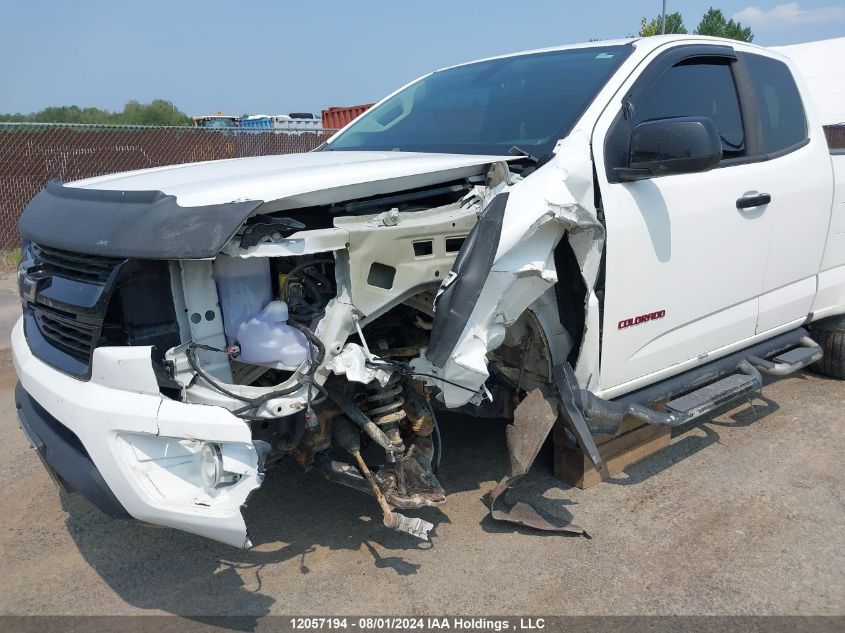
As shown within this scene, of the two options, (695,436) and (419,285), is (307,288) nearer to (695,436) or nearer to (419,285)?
(419,285)

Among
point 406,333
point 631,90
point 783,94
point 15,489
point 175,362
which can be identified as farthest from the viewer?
point 783,94

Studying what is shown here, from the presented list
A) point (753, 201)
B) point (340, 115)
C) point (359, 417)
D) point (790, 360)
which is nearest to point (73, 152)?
point (340, 115)

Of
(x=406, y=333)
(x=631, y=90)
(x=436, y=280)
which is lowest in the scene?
(x=406, y=333)

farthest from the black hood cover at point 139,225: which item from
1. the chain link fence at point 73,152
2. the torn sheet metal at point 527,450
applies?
the chain link fence at point 73,152

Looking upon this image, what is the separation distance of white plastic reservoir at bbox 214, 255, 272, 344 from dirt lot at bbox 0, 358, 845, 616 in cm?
109

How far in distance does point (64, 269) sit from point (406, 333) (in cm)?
129

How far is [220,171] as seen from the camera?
2805 mm

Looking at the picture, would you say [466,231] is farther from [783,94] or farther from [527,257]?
[783,94]

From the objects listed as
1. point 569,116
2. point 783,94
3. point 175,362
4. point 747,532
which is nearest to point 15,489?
point 175,362

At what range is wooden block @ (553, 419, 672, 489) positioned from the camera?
133 inches

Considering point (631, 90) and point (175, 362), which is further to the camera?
point (631, 90)

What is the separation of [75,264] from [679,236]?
2441 mm

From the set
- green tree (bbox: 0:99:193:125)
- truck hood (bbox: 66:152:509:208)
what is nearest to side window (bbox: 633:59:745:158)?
truck hood (bbox: 66:152:509:208)

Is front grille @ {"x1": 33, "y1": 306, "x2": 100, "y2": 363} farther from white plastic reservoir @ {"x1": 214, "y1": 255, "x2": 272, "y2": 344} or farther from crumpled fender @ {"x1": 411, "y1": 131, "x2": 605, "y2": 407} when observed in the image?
crumpled fender @ {"x1": 411, "y1": 131, "x2": 605, "y2": 407}
